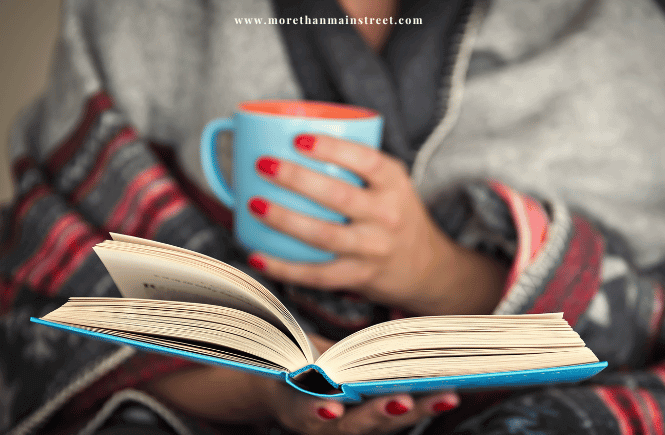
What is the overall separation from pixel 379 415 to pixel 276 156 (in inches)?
10.7

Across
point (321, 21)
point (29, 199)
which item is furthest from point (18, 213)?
point (321, 21)

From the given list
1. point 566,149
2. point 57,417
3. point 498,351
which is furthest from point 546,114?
point 57,417

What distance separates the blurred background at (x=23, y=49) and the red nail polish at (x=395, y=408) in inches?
48.6

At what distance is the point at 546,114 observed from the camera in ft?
2.44

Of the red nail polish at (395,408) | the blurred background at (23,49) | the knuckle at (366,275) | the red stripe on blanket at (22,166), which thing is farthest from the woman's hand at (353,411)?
the blurred background at (23,49)

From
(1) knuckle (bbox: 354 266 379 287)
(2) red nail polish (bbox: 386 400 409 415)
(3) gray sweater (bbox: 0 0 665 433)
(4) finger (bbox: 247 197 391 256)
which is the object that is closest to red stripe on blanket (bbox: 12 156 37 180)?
(3) gray sweater (bbox: 0 0 665 433)

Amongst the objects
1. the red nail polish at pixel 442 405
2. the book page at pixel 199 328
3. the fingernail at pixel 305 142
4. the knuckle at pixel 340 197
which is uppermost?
the fingernail at pixel 305 142

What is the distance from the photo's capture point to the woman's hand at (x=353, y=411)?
38 centimetres

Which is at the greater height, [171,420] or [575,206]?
[575,206]

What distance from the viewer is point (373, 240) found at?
515 millimetres

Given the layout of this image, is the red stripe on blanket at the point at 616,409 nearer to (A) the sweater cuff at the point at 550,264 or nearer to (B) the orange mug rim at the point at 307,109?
(A) the sweater cuff at the point at 550,264

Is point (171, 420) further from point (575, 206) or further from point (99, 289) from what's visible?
point (575, 206)

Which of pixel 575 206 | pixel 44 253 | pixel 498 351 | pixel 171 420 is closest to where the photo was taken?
pixel 498 351

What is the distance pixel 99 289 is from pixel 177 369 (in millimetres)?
151
